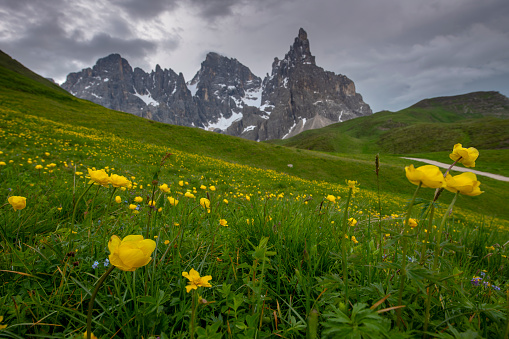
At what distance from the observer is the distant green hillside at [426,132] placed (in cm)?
7731

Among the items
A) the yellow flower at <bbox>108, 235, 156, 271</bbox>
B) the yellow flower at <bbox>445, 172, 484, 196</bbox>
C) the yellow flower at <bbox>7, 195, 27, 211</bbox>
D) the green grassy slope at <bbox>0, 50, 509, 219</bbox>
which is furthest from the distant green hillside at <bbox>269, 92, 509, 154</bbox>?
the yellow flower at <bbox>108, 235, 156, 271</bbox>

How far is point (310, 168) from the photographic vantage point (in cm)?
2612

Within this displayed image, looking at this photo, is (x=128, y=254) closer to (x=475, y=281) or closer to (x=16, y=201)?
(x=16, y=201)

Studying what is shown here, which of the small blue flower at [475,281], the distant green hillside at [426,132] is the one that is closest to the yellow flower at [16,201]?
the small blue flower at [475,281]

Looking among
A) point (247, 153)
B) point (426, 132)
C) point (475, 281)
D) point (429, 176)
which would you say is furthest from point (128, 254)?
point (426, 132)

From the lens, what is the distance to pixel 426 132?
9112cm

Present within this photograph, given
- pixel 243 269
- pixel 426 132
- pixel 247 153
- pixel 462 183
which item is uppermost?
pixel 426 132

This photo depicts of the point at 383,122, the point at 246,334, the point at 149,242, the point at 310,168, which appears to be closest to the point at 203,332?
the point at 246,334

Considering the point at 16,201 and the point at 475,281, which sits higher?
the point at 16,201

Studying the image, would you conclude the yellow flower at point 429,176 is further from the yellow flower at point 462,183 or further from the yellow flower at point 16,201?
the yellow flower at point 16,201

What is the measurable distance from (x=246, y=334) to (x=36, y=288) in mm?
1550

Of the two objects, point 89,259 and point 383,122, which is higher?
point 383,122

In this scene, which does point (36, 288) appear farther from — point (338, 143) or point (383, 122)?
point (383, 122)

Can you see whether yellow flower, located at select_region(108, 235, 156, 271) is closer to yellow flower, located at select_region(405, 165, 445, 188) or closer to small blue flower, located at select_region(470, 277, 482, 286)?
yellow flower, located at select_region(405, 165, 445, 188)
